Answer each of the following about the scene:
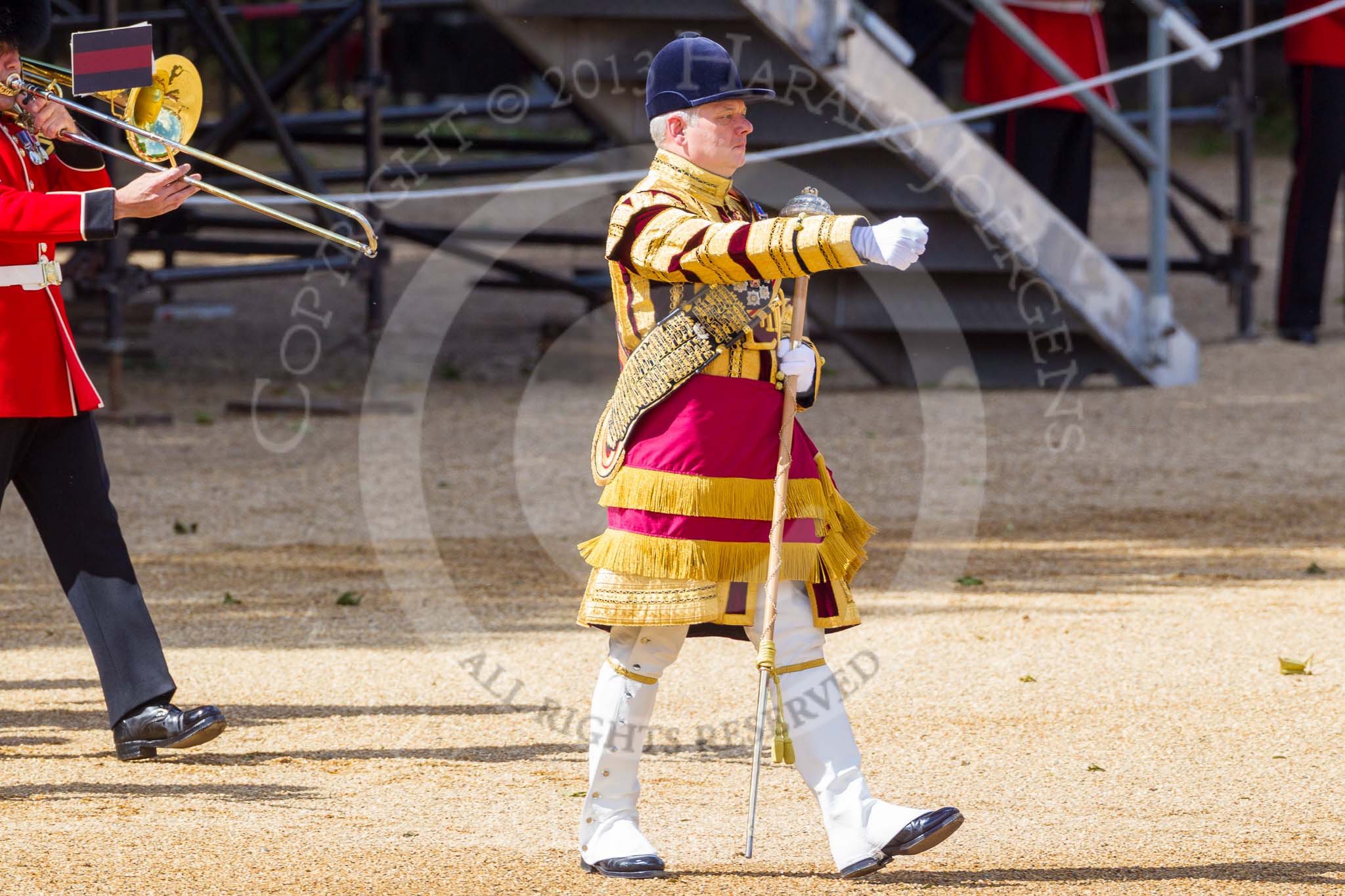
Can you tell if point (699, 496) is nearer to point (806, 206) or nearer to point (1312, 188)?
point (806, 206)

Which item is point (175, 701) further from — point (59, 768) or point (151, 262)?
point (151, 262)

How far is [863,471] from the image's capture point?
7504 millimetres

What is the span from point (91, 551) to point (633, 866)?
144 centimetres

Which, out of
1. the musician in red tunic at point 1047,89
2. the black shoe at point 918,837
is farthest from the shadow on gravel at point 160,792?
the musician in red tunic at point 1047,89

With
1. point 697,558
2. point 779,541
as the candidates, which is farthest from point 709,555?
point 779,541

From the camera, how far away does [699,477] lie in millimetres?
3193

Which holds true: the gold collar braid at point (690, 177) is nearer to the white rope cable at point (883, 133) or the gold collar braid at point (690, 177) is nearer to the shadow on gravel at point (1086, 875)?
the shadow on gravel at point (1086, 875)

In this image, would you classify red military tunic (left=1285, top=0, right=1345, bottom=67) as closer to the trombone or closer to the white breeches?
the trombone

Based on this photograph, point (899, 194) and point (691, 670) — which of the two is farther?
point (899, 194)

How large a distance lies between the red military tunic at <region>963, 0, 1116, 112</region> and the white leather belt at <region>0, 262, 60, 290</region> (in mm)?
6140

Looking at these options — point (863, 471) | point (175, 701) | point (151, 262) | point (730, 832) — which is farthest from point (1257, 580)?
point (151, 262)

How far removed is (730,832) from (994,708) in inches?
42.2

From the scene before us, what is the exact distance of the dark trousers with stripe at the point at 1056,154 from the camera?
30.5 feet

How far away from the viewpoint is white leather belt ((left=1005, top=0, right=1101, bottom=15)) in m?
9.05
